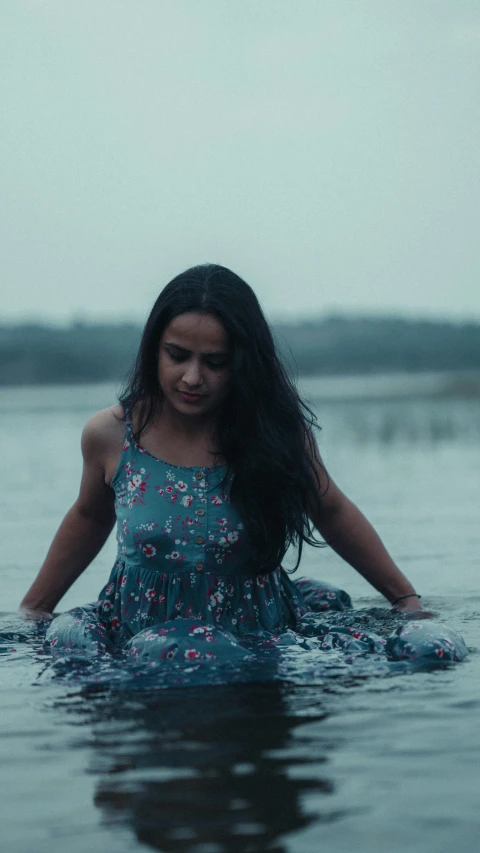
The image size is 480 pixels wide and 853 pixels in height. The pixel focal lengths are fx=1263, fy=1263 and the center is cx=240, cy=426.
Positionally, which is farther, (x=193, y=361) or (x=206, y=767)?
(x=193, y=361)

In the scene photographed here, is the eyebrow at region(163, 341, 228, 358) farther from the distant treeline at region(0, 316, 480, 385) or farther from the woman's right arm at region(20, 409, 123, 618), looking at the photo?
the distant treeline at region(0, 316, 480, 385)

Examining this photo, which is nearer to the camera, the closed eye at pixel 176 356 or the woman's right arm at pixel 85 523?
the closed eye at pixel 176 356

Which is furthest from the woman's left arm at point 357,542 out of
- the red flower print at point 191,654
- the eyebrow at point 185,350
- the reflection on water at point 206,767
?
the reflection on water at point 206,767

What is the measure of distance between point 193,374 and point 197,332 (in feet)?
0.49

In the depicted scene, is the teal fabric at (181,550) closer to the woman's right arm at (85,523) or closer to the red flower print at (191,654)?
the woman's right arm at (85,523)

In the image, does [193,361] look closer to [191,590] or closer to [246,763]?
[191,590]

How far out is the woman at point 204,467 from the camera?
4.53m

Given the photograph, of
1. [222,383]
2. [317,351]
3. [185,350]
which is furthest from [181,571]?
[317,351]

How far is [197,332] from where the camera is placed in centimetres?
446

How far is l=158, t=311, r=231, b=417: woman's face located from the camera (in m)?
4.47

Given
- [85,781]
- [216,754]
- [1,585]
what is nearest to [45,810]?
[85,781]

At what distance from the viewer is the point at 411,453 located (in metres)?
15.5

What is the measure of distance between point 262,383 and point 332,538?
808 millimetres

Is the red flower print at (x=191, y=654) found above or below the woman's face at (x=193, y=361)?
below
